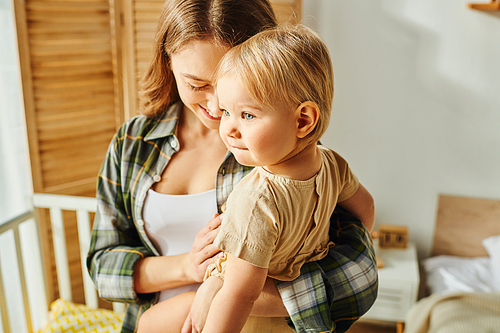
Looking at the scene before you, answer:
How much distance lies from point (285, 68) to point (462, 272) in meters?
2.40

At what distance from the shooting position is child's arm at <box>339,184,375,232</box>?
0.95m

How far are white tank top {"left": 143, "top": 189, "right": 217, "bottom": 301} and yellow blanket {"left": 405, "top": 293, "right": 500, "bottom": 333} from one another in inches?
62.1

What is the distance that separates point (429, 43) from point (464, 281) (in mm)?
1479

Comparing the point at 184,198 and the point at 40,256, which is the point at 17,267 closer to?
the point at 40,256

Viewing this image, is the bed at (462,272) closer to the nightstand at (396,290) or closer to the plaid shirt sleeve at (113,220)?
the nightstand at (396,290)

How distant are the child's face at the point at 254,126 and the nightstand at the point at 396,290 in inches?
78.5

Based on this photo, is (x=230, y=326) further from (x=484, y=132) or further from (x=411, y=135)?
(x=484, y=132)

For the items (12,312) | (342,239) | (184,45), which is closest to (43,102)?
(12,312)

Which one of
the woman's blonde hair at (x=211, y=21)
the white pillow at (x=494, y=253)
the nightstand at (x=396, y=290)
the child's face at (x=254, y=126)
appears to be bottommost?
the nightstand at (x=396, y=290)

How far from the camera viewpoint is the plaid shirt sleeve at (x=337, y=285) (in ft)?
2.52

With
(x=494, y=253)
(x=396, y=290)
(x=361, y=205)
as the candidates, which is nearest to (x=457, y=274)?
(x=494, y=253)

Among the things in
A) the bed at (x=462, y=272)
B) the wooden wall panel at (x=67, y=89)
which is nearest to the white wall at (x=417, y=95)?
the bed at (x=462, y=272)

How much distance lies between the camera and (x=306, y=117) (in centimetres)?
67

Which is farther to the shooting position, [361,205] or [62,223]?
[62,223]
